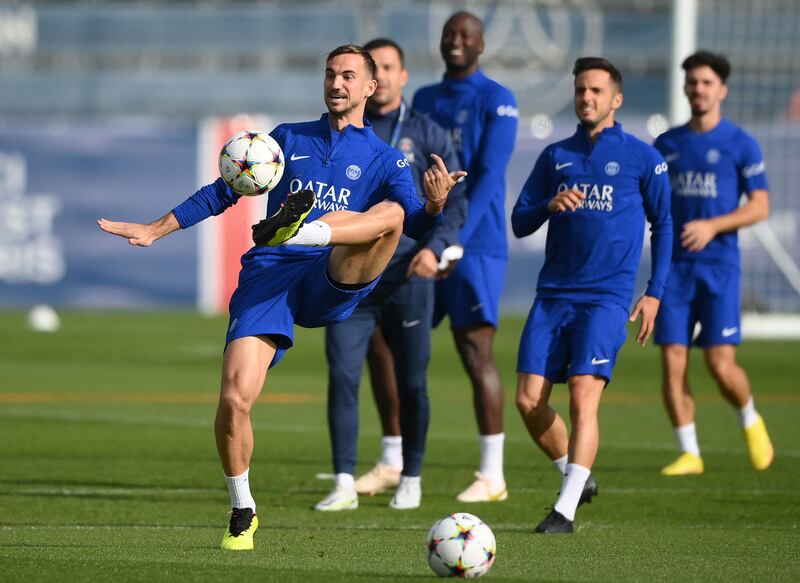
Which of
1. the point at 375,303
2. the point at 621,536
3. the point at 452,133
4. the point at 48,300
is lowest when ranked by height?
the point at 48,300

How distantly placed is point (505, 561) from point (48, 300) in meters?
20.8

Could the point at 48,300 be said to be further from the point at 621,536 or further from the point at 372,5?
the point at 621,536

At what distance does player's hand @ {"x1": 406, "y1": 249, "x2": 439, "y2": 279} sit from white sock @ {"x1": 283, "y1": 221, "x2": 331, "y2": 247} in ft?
5.93

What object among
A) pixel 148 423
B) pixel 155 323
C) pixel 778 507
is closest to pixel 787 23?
pixel 155 323

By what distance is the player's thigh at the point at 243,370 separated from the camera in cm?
671

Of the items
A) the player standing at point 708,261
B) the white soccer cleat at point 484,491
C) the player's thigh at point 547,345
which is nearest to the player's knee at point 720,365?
the player standing at point 708,261

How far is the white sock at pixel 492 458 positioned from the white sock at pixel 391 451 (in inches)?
23.8

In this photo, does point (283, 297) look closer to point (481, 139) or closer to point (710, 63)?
point (481, 139)

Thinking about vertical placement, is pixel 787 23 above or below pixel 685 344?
above

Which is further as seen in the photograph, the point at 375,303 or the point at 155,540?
the point at 375,303

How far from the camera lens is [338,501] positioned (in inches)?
334

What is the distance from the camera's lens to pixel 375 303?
8.86 m

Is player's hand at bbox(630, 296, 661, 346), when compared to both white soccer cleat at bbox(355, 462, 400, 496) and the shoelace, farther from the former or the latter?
white soccer cleat at bbox(355, 462, 400, 496)

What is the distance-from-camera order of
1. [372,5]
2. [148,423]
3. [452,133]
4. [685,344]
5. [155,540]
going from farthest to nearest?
[372,5], [148,423], [685,344], [452,133], [155,540]
